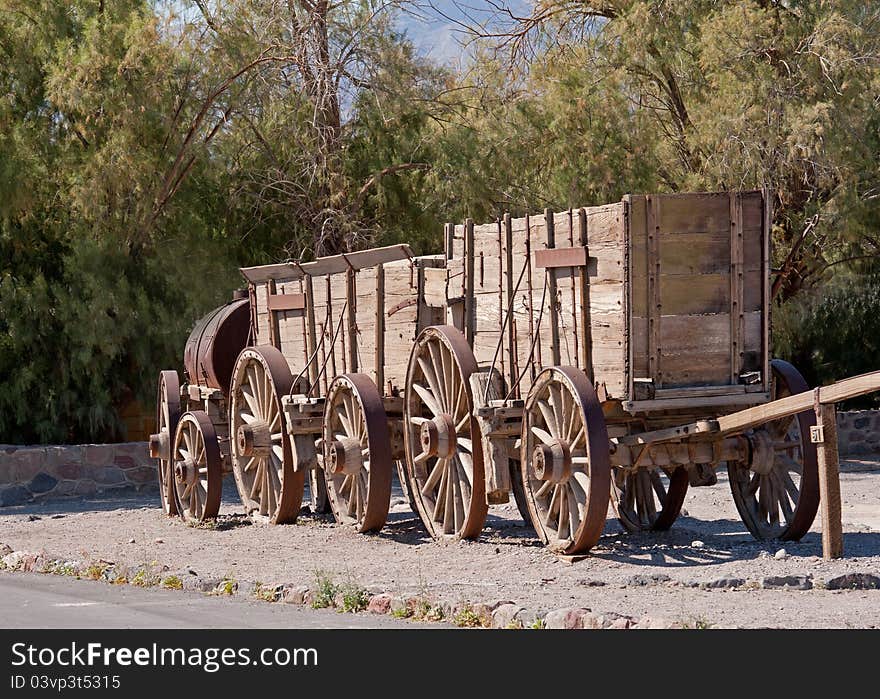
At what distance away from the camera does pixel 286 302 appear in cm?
1322

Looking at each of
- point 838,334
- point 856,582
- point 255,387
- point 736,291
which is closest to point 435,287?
point 255,387

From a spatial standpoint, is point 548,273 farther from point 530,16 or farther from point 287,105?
point 530,16

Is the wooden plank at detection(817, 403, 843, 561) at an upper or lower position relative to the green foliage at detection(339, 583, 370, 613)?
upper

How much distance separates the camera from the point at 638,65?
18297 millimetres

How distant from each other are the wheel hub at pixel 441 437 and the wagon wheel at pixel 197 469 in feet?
9.58

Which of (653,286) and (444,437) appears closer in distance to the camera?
(653,286)

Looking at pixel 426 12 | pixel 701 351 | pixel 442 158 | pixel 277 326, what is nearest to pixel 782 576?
pixel 701 351

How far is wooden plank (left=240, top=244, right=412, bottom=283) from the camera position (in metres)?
12.0

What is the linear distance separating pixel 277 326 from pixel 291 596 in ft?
17.8

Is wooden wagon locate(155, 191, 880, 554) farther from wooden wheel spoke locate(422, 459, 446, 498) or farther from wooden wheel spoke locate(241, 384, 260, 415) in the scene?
wooden wheel spoke locate(241, 384, 260, 415)

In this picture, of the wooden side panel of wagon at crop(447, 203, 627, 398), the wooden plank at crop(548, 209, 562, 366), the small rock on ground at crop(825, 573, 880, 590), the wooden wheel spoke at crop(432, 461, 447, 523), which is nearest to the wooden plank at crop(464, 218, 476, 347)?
the wooden side panel of wagon at crop(447, 203, 627, 398)

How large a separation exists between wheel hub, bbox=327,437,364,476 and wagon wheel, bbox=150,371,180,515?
3.04m

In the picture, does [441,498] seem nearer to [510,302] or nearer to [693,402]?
[510,302]

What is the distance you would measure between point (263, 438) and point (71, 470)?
4483 mm
